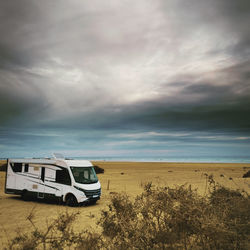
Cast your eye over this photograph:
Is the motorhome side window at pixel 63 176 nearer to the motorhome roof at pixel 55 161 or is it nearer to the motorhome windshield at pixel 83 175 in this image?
the motorhome windshield at pixel 83 175

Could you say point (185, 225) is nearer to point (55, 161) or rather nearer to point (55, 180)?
point (55, 180)

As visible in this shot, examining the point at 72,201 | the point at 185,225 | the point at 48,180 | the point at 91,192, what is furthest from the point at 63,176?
the point at 185,225

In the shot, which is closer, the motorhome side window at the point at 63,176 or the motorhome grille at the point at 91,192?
the motorhome grille at the point at 91,192

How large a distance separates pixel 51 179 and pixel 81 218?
13.6 feet

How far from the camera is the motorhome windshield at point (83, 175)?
14.2m

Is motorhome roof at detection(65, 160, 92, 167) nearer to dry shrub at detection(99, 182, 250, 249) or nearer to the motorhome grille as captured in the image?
the motorhome grille

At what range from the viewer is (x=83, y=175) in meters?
14.7

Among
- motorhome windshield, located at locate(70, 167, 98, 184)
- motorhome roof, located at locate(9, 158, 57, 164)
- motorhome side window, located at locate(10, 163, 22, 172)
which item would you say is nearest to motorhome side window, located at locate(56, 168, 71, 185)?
motorhome windshield, located at locate(70, 167, 98, 184)

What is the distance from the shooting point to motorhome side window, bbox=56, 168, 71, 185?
14000 millimetres

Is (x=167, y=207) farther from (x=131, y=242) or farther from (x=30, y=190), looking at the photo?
(x=30, y=190)

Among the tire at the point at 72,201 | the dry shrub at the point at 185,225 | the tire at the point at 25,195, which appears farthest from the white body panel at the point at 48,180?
the dry shrub at the point at 185,225

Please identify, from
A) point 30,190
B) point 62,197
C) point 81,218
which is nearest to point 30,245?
point 81,218

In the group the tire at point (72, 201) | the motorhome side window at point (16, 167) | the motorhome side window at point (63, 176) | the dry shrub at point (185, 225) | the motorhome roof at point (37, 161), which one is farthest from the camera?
the motorhome side window at point (16, 167)

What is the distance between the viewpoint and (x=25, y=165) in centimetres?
1567
